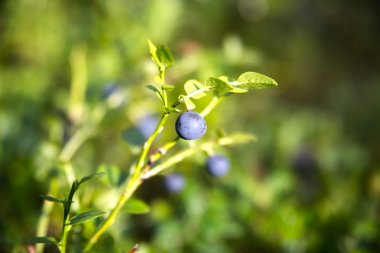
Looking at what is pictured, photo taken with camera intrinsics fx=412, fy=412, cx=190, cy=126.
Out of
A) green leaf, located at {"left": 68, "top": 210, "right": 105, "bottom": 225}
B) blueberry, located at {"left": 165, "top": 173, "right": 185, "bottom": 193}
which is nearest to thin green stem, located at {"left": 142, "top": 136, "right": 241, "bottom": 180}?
green leaf, located at {"left": 68, "top": 210, "right": 105, "bottom": 225}

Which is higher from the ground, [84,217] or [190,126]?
[190,126]

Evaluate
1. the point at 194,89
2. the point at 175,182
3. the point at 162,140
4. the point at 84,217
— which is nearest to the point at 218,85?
the point at 194,89

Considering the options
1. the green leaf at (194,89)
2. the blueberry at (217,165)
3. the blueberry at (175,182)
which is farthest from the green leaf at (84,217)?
the blueberry at (175,182)

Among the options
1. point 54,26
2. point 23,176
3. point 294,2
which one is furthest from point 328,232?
point 294,2

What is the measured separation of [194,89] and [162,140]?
85cm

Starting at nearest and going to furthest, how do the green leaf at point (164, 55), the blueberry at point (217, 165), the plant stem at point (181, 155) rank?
the green leaf at point (164, 55) < the plant stem at point (181, 155) < the blueberry at point (217, 165)

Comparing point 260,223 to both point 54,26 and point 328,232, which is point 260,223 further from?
point 54,26

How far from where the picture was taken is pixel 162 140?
59.5 inches

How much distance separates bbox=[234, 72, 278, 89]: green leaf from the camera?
0.63 metres

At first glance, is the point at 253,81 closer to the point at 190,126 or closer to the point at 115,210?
the point at 190,126

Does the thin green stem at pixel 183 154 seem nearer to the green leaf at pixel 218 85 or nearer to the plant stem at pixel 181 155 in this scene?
the plant stem at pixel 181 155

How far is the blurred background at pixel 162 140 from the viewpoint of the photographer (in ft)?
3.96

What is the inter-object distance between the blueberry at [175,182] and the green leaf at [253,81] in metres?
0.61

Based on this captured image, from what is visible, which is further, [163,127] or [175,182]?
[175,182]
